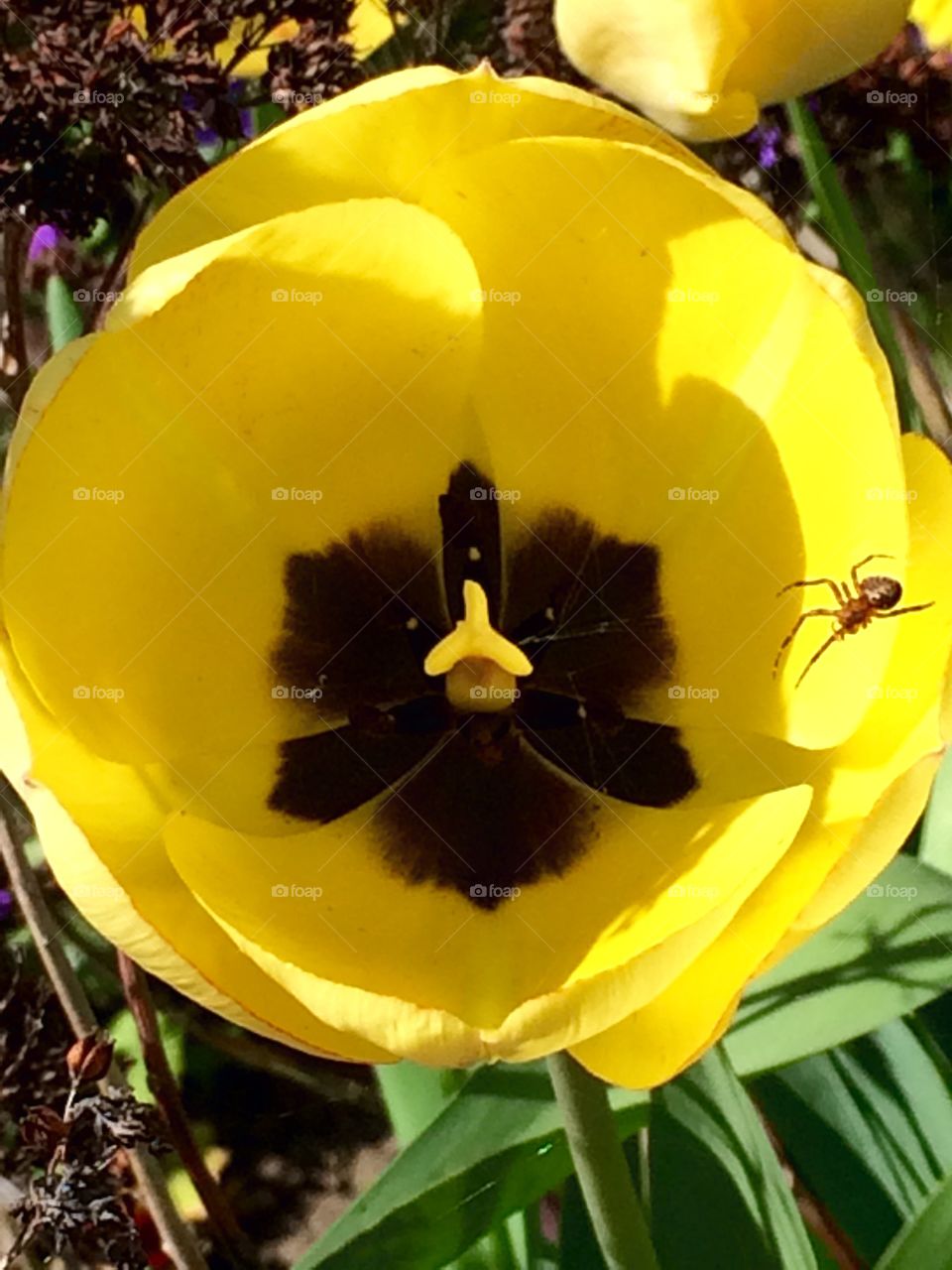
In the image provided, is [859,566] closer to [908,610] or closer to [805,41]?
[908,610]

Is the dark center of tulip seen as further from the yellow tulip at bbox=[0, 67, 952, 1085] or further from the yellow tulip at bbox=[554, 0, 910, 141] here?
the yellow tulip at bbox=[554, 0, 910, 141]

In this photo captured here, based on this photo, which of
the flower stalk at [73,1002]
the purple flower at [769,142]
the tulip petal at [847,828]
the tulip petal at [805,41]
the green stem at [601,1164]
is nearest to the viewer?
the tulip petal at [847,828]

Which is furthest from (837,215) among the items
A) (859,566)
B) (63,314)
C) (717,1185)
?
(717,1185)

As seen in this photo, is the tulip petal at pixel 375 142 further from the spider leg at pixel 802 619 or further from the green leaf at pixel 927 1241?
the green leaf at pixel 927 1241

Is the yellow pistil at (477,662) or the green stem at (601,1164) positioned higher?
the yellow pistil at (477,662)

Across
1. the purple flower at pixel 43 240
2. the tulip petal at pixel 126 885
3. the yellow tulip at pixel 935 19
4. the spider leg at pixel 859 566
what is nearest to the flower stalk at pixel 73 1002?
the tulip petal at pixel 126 885

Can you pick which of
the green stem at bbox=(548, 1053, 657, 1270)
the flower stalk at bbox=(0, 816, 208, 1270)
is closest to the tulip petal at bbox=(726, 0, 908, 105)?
the green stem at bbox=(548, 1053, 657, 1270)

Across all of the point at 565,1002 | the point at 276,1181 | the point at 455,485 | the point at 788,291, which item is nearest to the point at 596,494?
the point at 455,485
